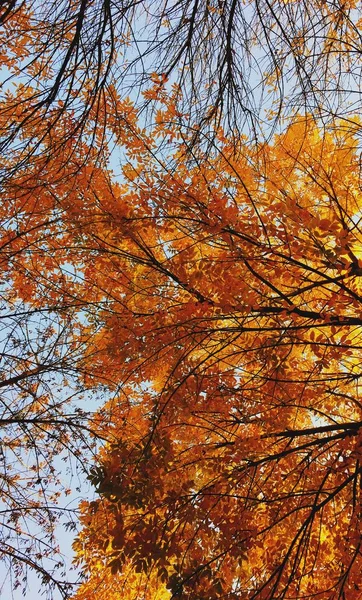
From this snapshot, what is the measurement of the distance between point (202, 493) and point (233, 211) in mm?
2243

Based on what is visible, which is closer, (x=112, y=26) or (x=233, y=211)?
(x=112, y=26)

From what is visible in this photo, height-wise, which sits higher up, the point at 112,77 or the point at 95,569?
the point at 112,77

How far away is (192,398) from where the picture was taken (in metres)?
4.10

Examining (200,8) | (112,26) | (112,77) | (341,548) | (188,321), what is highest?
(200,8)

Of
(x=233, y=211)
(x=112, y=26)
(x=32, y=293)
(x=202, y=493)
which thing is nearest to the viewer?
(x=112, y=26)

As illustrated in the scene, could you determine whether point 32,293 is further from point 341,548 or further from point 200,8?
point 341,548

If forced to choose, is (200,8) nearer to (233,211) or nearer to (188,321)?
(233,211)

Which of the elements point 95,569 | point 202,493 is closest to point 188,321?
point 202,493

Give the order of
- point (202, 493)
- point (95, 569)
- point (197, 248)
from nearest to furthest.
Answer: point (202, 493)
point (197, 248)
point (95, 569)

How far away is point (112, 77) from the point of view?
257 centimetres

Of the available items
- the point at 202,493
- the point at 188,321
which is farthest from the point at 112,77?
the point at 202,493

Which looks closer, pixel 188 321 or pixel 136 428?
pixel 188 321

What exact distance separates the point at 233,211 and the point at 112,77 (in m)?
1.23

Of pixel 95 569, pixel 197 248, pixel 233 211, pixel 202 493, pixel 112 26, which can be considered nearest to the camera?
pixel 112 26
